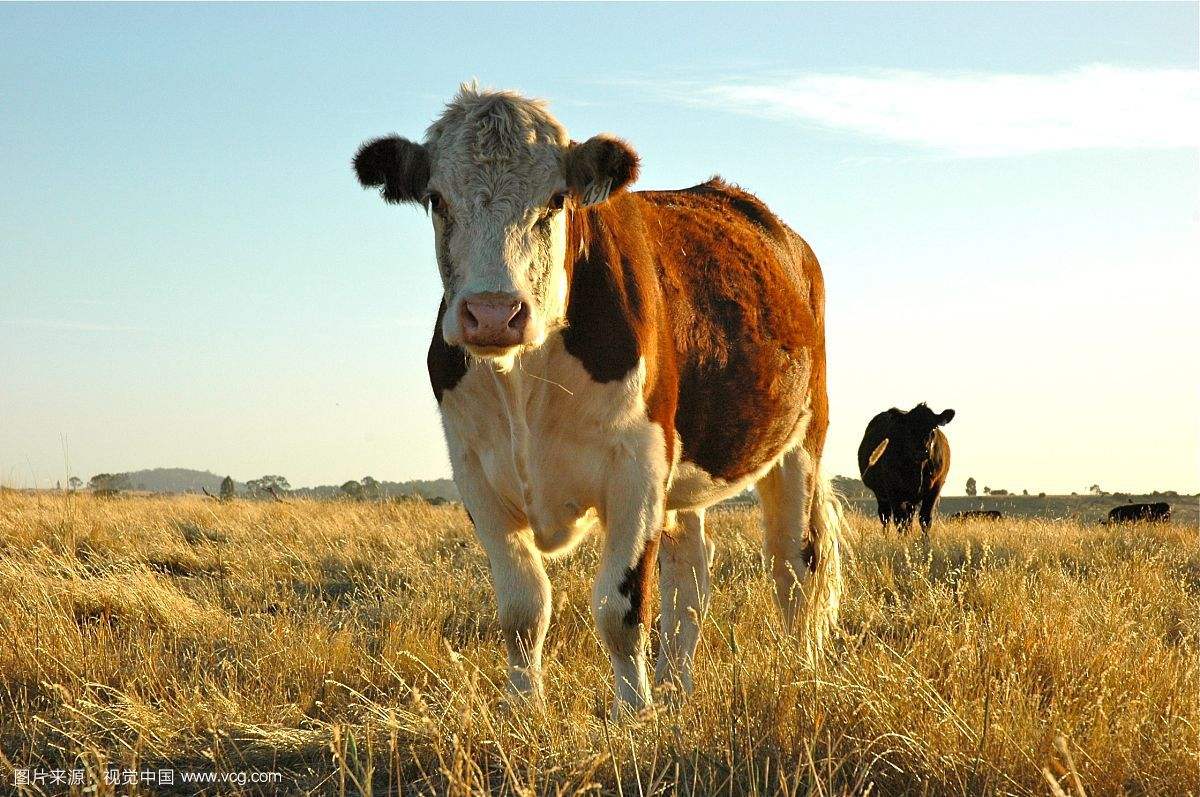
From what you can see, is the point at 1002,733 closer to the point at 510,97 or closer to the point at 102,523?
the point at 510,97

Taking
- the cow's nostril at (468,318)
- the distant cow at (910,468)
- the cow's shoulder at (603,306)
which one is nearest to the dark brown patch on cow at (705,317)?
the cow's shoulder at (603,306)

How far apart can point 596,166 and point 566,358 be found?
832 millimetres

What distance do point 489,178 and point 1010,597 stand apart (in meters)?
4.08

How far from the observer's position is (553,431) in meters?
5.38

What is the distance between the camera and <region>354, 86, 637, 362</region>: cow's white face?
4586 mm

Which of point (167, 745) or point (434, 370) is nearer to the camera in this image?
point (167, 745)

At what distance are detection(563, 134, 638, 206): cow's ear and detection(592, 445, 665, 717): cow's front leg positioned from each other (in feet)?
3.73

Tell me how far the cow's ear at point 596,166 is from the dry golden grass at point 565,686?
1828 mm

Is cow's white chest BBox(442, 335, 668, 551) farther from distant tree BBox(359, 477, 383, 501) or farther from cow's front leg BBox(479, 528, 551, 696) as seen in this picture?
distant tree BBox(359, 477, 383, 501)

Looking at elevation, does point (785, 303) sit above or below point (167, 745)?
above

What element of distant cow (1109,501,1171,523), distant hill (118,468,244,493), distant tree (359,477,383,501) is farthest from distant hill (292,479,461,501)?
distant hill (118,468,244,493)

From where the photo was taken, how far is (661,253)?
615cm

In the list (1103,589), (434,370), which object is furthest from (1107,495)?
(434,370)

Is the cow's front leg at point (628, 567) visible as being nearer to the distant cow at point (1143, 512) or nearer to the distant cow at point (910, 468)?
the distant cow at point (910, 468)
